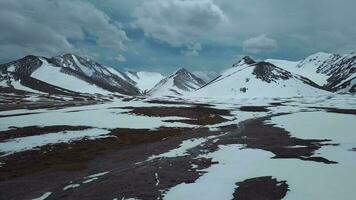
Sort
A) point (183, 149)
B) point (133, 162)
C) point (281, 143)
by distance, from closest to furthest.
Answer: point (133, 162) < point (183, 149) < point (281, 143)

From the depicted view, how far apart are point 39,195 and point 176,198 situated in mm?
9198

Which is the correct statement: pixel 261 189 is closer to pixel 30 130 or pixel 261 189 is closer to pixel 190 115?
pixel 30 130

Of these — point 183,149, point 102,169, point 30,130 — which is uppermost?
point 30,130

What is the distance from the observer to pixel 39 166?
1326 inches

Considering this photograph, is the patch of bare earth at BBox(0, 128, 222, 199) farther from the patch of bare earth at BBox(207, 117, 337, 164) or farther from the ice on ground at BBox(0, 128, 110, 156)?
the patch of bare earth at BBox(207, 117, 337, 164)

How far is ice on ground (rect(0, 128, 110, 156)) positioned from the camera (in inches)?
1638

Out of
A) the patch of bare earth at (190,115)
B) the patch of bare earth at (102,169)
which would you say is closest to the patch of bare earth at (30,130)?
the patch of bare earth at (102,169)

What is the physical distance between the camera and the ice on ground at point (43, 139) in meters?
41.6

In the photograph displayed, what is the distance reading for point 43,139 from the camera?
1901 inches

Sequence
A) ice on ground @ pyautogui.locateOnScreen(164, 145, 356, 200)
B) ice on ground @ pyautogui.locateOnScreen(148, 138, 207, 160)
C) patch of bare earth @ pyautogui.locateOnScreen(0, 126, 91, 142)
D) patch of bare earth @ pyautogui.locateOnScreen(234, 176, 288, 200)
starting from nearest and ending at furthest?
patch of bare earth @ pyautogui.locateOnScreen(234, 176, 288, 200) → ice on ground @ pyautogui.locateOnScreen(164, 145, 356, 200) → ice on ground @ pyautogui.locateOnScreen(148, 138, 207, 160) → patch of bare earth @ pyautogui.locateOnScreen(0, 126, 91, 142)

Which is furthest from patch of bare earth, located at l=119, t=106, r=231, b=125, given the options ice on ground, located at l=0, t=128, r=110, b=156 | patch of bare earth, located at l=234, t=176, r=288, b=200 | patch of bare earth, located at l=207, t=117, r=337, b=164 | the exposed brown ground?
patch of bare earth, located at l=234, t=176, r=288, b=200

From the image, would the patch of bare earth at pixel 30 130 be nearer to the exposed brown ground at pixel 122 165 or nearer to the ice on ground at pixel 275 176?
the exposed brown ground at pixel 122 165

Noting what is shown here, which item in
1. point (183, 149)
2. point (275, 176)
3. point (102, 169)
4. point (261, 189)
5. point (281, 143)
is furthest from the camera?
point (281, 143)

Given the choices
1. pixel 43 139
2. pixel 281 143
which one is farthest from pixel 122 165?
pixel 281 143
